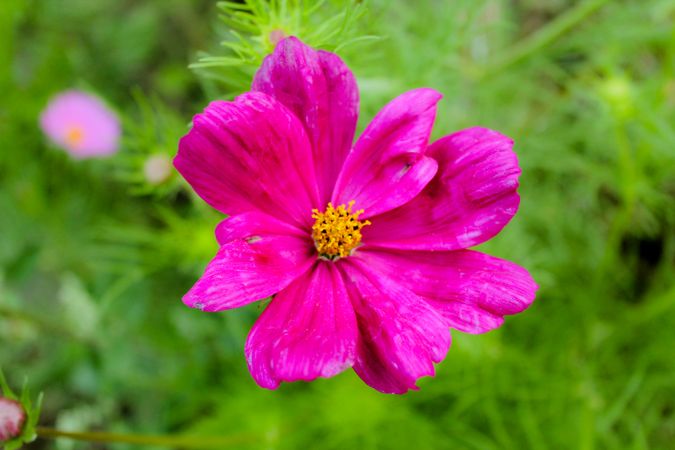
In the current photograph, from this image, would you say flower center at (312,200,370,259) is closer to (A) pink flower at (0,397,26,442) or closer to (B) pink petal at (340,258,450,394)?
(B) pink petal at (340,258,450,394)

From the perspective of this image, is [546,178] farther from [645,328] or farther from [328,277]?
[328,277]

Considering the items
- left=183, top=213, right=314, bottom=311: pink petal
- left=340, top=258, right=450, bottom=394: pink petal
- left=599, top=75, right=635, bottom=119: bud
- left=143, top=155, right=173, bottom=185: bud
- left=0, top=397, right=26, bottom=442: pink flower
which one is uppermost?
left=183, top=213, right=314, bottom=311: pink petal

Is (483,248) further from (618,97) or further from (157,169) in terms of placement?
(157,169)

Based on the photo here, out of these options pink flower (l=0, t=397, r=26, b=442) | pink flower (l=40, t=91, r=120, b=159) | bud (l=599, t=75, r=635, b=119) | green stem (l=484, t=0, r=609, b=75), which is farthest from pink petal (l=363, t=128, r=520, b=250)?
pink flower (l=40, t=91, r=120, b=159)

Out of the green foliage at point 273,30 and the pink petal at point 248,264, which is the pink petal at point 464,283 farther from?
the green foliage at point 273,30

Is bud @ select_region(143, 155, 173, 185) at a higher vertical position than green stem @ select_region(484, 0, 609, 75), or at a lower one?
lower
